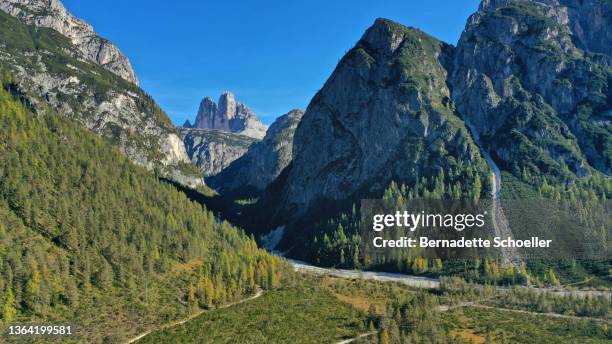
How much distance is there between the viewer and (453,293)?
17175 cm

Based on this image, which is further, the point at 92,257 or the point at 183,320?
the point at 92,257

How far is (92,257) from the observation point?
5837 inches

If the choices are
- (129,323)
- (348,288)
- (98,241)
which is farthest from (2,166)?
(348,288)

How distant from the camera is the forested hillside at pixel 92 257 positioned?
123375mm

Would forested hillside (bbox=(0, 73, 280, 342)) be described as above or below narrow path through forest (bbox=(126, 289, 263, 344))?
above

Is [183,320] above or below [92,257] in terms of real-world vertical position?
below

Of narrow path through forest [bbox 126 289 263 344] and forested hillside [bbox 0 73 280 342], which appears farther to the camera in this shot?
forested hillside [bbox 0 73 280 342]

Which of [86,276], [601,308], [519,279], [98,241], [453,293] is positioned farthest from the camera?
[519,279]

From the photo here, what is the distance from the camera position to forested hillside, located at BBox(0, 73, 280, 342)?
123375mm

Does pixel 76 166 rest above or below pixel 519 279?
above

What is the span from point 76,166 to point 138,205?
28.4m

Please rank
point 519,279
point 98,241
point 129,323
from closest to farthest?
point 129,323 → point 98,241 → point 519,279

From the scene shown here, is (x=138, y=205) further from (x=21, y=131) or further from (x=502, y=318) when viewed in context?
(x=502, y=318)

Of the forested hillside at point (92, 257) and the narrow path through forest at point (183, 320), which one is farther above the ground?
the forested hillside at point (92, 257)
